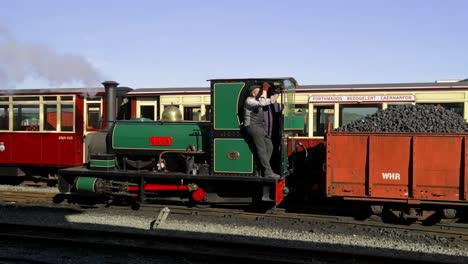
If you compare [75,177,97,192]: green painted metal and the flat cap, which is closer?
the flat cap

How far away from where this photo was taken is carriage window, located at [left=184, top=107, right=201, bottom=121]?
12188 mm

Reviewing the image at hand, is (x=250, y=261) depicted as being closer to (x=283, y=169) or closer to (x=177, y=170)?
(x=283, y=169)

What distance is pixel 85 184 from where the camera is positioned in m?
9.73

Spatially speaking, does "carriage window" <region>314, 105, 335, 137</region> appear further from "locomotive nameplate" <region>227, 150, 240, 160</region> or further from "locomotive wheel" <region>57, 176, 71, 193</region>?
"locomotive wheel" <region>57, 176, 71, 193</region>

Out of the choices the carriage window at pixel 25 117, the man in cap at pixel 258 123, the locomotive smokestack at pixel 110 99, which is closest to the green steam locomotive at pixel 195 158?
the man in cap at pixel 258 123

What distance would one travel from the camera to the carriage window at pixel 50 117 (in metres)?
13.3

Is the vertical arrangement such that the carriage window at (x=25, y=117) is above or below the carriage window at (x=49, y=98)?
below

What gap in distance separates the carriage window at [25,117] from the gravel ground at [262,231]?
3884 mm

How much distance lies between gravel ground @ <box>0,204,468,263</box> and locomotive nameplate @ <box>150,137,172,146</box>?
4.76 ft

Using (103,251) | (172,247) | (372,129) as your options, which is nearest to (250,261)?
(172,247)

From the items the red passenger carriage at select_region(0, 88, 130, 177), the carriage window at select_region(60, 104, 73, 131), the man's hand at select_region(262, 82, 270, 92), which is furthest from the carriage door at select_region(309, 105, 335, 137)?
the carriage window at select_region(60, 104, 73, 131)

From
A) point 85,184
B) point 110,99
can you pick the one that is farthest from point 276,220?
point 110,99

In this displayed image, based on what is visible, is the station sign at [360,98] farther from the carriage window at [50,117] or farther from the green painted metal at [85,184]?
the carriage window at [50,117]

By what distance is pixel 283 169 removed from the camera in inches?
356
